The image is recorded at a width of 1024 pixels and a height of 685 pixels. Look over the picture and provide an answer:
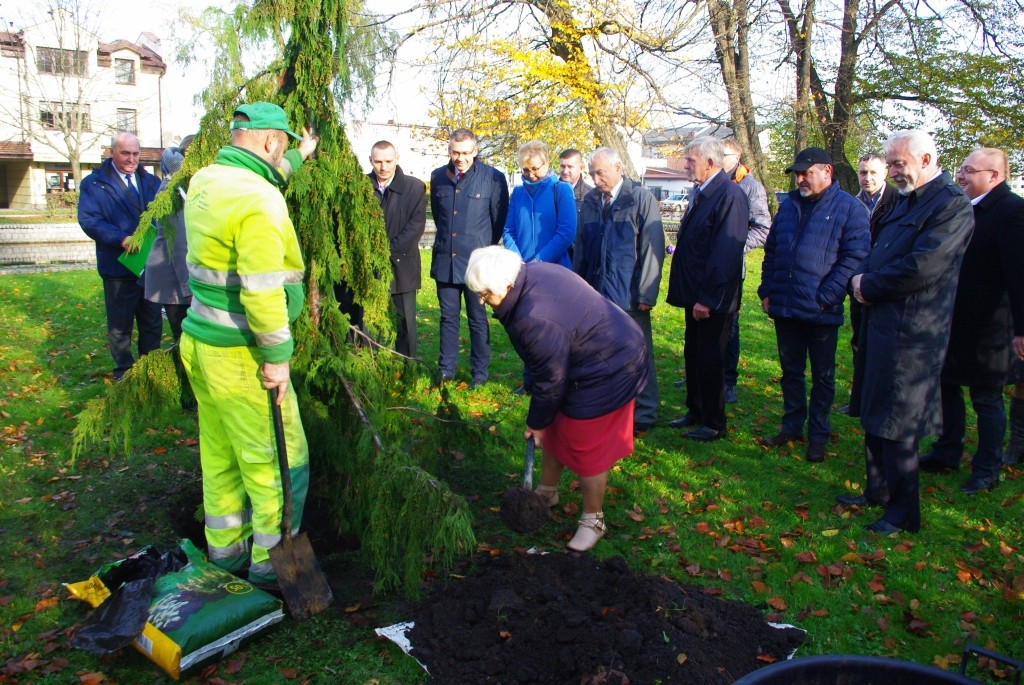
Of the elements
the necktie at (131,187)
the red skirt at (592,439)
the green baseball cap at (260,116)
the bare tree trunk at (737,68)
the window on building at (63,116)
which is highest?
the window on building at (63,116)

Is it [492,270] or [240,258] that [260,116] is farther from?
[492,270]

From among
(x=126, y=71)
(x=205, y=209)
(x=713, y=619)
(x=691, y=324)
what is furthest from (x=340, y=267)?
(x=126, y=71)

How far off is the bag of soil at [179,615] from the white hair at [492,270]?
73.4 inches

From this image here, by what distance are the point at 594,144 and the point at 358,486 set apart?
1661 centimetres

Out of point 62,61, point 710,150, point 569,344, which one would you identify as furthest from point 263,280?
point 62,61

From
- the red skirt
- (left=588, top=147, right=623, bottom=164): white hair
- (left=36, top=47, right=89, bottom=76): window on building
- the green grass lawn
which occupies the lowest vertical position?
the green grass lawn

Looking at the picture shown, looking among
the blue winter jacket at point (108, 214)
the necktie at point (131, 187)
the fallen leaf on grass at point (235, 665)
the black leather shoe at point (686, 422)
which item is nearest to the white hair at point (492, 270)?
the fallen leaf on grass at point (235, 665)

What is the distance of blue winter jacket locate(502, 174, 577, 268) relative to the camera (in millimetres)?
7117

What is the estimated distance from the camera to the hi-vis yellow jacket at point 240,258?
3.48 metres

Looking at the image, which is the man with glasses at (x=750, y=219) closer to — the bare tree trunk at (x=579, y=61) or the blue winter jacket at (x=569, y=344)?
the blue winter jacket at (x=569, y=344)

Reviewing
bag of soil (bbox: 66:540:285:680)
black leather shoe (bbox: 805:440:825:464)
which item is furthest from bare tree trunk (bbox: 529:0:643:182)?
bag of soil (bbox: 66:540:285:680)

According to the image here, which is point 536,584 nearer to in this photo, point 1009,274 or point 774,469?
point 774,469

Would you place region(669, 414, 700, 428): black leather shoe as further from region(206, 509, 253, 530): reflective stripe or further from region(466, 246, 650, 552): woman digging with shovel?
region(206, 509, 253, 530): reflective stripe

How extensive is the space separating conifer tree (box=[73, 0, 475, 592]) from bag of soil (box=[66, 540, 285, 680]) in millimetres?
681
